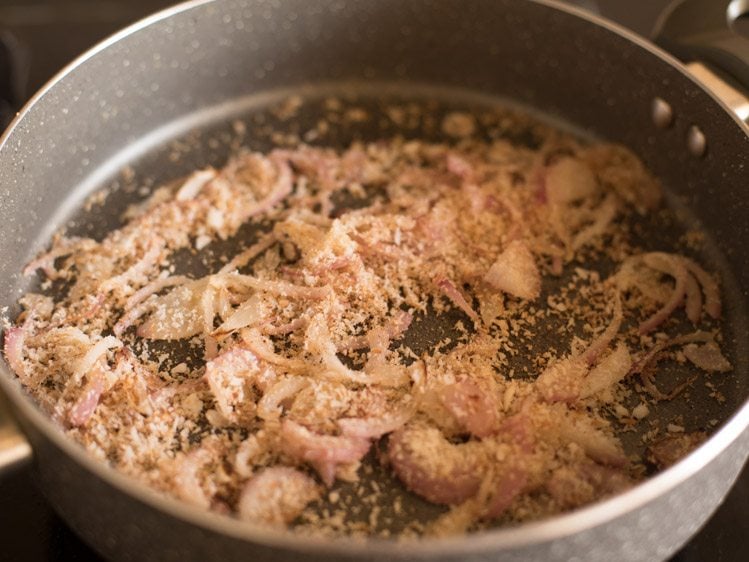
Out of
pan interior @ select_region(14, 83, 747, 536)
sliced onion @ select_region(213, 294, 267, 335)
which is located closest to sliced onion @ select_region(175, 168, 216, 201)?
pan interior @ select_region(14, 83, 747, 536)

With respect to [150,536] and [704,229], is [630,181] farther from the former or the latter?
[150,536]

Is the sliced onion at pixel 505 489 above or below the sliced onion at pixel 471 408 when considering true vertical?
below

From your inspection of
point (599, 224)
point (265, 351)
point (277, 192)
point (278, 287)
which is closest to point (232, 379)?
point (265, 351)

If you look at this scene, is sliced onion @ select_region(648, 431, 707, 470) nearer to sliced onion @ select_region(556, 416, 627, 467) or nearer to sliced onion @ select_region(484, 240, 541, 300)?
sliced onion @ select_region(556, 416, 627, 467)

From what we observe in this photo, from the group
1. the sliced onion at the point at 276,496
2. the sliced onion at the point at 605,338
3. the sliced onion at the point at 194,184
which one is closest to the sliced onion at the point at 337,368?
the sliced onion at the point at 276,496

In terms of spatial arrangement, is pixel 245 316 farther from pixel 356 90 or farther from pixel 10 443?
pixel 356 90

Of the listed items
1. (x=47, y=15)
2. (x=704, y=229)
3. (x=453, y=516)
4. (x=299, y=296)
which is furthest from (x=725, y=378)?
(x=47, y=15)

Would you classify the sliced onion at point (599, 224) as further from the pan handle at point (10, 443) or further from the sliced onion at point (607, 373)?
the pan handle at point (10, 443)
